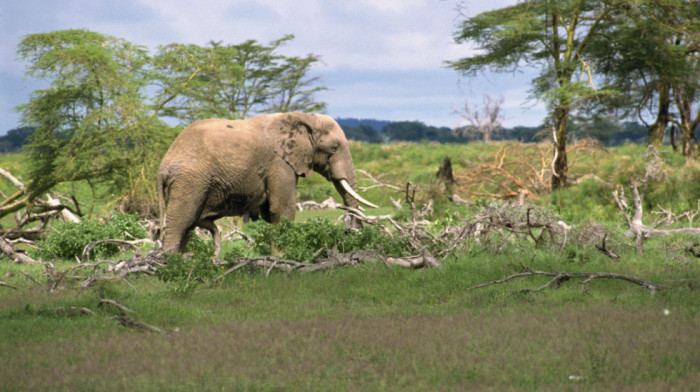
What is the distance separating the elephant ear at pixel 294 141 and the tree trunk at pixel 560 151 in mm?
14236

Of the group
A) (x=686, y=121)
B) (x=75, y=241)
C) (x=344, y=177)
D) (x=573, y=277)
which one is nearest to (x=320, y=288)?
(x=573, y=277)

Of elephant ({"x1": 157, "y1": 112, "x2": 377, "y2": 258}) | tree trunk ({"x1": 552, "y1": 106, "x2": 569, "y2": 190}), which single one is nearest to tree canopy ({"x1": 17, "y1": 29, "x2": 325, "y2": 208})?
elephant ({"x1": 157, "y1": 112, "x2": 377, "y2": 258})

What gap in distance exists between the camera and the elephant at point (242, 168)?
10367 millimetres

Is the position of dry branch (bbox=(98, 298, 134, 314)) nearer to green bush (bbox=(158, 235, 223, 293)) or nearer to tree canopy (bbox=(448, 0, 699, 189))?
green bush (bbox=(158, 235, 223, 293))

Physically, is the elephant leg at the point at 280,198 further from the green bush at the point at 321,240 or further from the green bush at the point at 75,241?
the green bush at the point at 75,241

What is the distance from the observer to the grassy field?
16.9 ft

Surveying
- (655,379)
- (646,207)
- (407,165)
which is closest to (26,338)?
(655,379)

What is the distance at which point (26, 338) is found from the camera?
21.5 ft

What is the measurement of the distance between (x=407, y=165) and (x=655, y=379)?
38.1 metres

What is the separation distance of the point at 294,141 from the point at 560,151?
15.1 metres

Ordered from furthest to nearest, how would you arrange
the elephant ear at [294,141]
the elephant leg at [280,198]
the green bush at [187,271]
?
the elephant ear at [294,141] < the elephant leg at [280,198] < the green bush at [187,271]

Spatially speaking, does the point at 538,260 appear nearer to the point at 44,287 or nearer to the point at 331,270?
the point at 331,270

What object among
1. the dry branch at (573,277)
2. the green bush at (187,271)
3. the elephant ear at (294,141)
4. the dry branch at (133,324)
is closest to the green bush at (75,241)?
the elephant ear at (294,141)

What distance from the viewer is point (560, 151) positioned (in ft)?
79.4
